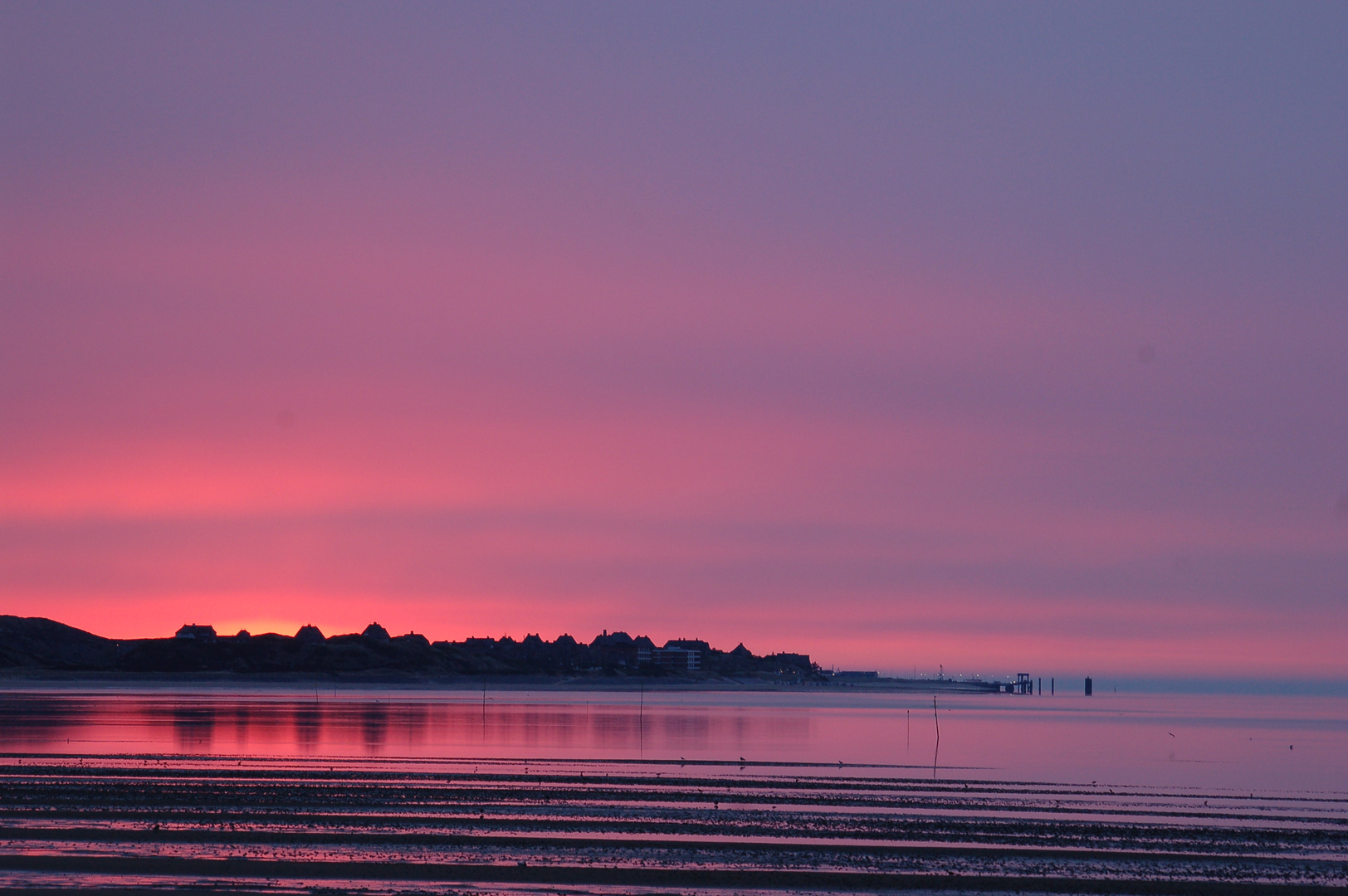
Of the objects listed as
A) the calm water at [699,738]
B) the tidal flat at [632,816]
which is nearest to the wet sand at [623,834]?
the tidal flat at [632,816]

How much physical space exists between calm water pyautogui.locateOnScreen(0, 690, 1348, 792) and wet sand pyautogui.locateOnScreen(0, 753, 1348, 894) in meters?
9.68

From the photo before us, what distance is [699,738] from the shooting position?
2805 inches

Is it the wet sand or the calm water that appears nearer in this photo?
the wet sand

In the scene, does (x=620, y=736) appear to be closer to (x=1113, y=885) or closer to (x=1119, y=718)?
(x=1113, y=885)

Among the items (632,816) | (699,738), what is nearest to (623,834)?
(632,816)

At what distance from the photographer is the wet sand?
77.7 feet

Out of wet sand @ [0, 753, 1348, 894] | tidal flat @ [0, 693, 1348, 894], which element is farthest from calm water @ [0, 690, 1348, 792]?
wet sand @ [0, 753, 1348, 894]

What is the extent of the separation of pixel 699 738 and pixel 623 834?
43009mm

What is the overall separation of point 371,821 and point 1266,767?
4736cm

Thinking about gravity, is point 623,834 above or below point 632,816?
above

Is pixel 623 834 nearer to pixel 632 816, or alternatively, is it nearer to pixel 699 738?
pixel 632 816

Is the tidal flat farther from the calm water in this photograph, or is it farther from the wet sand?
the calm water

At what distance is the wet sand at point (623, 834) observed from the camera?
77.7ft

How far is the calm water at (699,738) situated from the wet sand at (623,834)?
9677 millimetres
